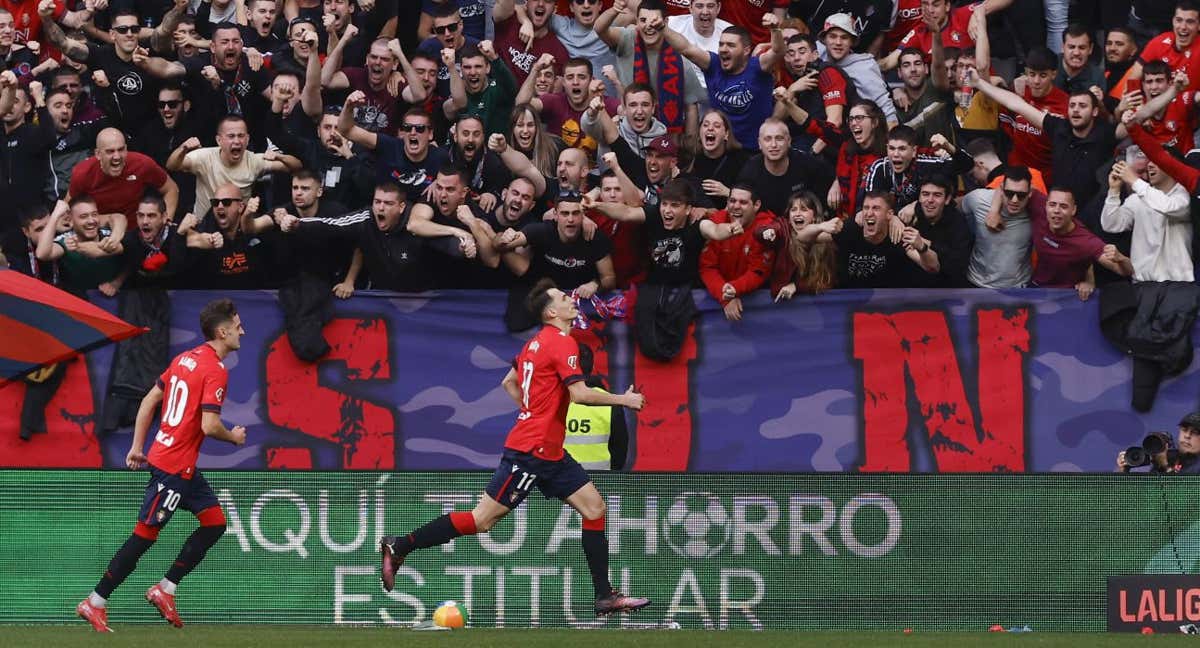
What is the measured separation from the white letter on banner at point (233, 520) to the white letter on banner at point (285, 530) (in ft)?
0.23

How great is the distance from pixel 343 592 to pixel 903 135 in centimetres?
559

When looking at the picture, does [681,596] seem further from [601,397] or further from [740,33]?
[740,33]

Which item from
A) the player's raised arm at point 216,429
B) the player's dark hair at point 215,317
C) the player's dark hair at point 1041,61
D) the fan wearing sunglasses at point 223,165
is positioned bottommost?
the player's raised arm at point 216,429

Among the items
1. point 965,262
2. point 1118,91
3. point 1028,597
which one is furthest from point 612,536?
point 1118,91

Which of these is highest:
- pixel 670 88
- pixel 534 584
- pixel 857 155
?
pixel 670 88

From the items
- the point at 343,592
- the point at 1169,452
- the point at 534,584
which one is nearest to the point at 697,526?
the point at 534,584

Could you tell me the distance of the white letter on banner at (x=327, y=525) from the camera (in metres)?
12.9

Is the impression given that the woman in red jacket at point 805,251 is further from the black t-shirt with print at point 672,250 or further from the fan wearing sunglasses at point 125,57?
the fan wearing sunglasses at point 125,57

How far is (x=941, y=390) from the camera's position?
14992mm

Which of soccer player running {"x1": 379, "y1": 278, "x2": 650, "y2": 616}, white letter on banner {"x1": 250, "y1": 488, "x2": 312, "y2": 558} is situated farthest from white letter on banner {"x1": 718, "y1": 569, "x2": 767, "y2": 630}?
white letter on banner {"x1": 250, "y1": 488, "x2": 312, "y2": 558}

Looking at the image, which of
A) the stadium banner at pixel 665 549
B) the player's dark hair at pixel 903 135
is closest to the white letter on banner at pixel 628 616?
the stadium banner at pixel 665 549

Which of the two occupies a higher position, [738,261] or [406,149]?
[406,149]

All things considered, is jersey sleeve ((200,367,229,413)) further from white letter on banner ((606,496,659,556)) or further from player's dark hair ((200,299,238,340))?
white letter on banner ((606,496,659,556))

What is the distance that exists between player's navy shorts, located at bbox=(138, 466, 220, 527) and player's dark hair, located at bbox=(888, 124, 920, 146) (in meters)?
6.03
